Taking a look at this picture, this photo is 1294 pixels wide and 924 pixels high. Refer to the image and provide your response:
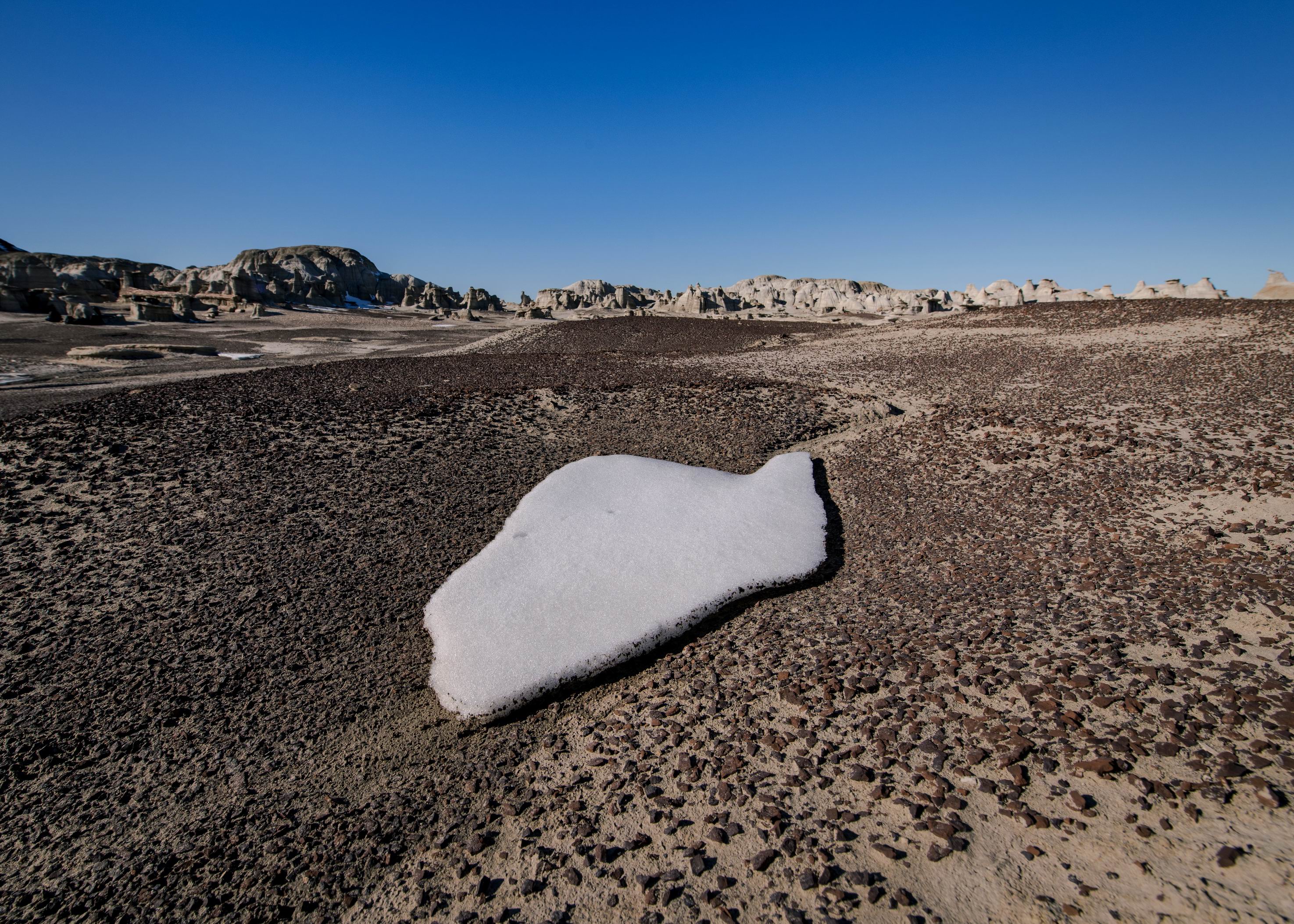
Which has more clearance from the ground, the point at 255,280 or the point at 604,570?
the point at 255,280

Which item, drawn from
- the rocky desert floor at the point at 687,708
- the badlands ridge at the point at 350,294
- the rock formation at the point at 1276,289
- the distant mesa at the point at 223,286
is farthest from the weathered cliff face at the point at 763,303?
the rocky desert floor at the point at 687,708

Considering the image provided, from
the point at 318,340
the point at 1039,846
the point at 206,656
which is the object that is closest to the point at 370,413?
the point at 206,656

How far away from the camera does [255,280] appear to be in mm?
60156

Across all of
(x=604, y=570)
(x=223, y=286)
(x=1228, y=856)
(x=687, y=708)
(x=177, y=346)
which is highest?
(x=223, y=286)

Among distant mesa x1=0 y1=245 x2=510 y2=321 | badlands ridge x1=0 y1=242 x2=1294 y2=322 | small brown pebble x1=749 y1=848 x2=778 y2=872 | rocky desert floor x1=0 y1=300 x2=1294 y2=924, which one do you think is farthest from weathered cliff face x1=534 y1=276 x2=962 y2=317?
small brown pebble x1=749 y1=848 x2=778 y2=872

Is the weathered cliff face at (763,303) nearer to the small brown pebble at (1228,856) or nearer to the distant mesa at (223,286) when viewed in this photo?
the distant mesa at (223,286)

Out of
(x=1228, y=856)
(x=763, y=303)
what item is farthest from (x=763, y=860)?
(x=763, y=303)

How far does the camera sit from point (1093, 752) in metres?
3.25

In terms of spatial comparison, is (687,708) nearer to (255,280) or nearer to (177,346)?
(177,346)

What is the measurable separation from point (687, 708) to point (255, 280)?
233ft

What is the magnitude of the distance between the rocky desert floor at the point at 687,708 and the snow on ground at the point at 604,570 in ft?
Result: 0.72

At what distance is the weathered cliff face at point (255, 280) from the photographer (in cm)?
4528

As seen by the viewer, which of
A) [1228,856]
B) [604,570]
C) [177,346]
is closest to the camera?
[1228,856]

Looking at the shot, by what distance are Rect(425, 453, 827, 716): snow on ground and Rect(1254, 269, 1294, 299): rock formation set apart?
2063cm
